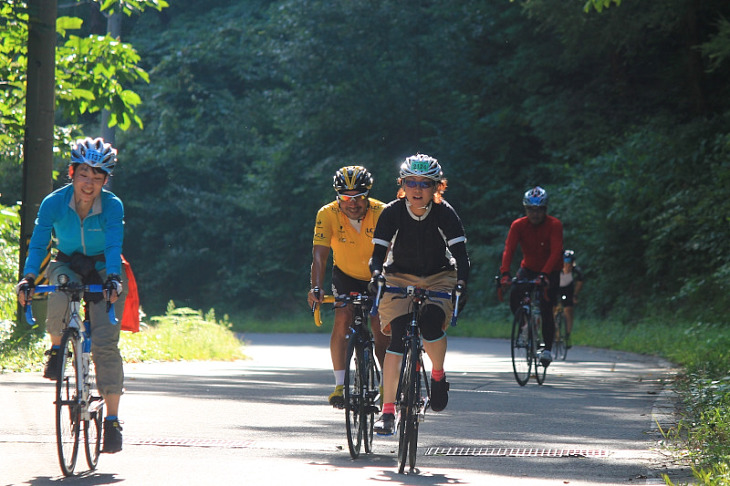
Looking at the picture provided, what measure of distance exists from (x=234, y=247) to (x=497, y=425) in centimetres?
3485

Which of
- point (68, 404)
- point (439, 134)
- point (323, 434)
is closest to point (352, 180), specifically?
point (323, 434)

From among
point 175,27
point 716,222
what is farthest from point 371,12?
point 716,222

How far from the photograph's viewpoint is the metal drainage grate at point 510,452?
327 inches

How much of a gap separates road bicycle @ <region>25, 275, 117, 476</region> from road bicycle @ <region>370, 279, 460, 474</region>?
70.5 inches

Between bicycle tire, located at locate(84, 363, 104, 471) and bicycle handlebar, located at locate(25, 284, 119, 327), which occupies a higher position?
bicycle handlebar, located at locate(25, 284, 119, 327)

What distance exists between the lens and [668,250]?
26891 mm

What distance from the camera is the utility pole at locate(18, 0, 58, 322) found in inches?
588

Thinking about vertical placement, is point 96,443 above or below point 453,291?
below

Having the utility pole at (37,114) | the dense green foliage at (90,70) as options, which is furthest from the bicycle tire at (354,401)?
the dense green foliage at (90,70)

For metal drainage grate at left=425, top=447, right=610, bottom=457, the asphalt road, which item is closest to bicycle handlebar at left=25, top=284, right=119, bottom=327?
the asphalt road

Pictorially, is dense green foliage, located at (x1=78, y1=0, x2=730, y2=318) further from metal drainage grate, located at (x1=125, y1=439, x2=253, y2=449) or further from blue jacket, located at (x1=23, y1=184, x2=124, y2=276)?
blue jacket, located at (x1=23, y1=184, x2=124, y2=276)

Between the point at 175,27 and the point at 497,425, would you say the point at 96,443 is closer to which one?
the point at 497,425

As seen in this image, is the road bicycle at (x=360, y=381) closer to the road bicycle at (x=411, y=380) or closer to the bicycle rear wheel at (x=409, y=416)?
the road bicycle at (x=411, y=380)

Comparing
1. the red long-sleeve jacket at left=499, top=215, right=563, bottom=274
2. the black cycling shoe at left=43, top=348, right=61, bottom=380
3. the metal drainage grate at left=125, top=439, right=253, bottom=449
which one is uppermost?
the red long-sleeve jacket at left=499, top=215, right=563, bottom=274
